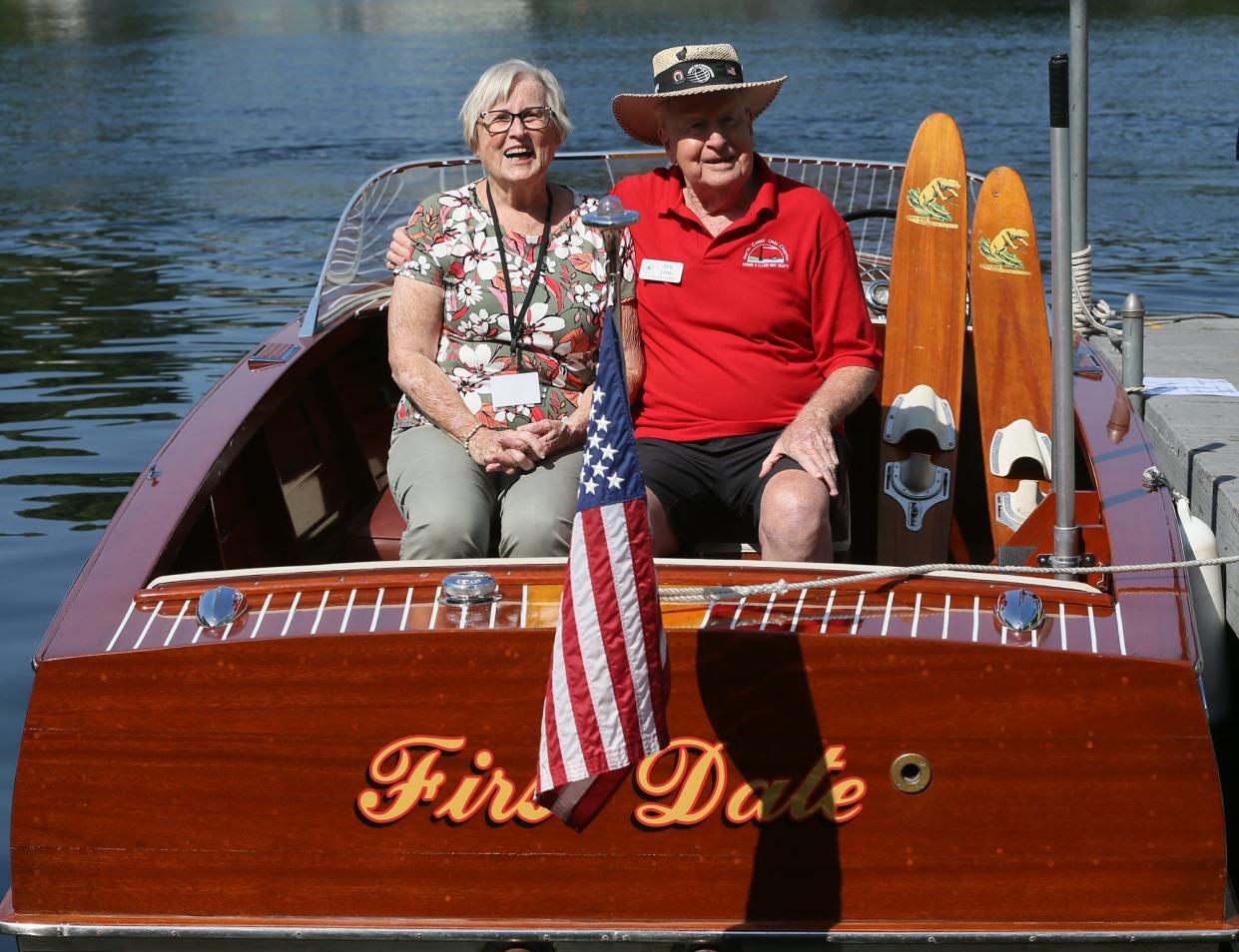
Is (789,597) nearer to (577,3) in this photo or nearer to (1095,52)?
(1095,52)

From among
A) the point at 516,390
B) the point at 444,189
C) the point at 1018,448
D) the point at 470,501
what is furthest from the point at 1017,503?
the point at 444,189

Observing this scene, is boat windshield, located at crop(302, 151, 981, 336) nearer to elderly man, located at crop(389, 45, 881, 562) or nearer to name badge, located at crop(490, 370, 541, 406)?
elderly man, located at crop(389, 45, 881, 562)

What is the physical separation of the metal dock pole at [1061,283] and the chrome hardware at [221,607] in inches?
51.7

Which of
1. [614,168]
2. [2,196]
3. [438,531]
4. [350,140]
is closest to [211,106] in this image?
[350,140]

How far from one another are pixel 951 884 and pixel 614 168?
8.91ft

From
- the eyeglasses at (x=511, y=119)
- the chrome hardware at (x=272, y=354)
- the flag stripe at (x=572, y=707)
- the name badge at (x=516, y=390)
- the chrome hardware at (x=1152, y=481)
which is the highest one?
the eyeglasses at (x=511, y=119)

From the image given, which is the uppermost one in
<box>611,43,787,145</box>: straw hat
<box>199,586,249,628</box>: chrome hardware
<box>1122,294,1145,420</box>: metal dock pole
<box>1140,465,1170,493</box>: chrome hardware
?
<box>611,43,787,145</box>: straw hat

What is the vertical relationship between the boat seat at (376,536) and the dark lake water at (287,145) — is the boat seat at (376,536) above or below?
above

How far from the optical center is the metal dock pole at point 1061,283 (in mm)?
2469

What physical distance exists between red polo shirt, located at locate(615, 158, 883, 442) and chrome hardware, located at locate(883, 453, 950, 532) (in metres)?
0.43

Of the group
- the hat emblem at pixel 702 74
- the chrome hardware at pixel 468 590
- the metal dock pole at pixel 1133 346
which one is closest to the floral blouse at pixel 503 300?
the hat emblem at pixel 702 74

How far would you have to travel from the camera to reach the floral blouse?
346 centimetres

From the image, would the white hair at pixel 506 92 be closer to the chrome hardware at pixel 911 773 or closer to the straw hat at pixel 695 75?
the straw hat at pixel 695 75

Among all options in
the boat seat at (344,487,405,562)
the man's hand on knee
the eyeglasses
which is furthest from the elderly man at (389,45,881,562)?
the boat seat at (344,487,405,562)
